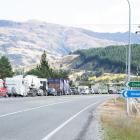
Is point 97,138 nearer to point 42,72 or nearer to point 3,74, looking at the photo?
point 3,74

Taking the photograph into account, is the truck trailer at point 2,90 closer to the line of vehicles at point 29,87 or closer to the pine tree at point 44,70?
the line of vehicles at point 29,87

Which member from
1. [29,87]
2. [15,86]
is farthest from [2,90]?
[29,87]

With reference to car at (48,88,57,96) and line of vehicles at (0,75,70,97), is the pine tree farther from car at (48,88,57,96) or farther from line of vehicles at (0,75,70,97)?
car at (48,88,57,96)

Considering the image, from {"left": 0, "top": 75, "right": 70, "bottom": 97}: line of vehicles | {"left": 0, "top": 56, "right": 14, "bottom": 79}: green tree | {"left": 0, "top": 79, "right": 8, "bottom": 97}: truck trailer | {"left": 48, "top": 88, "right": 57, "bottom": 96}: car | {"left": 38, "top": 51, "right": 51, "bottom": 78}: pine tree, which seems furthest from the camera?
{"left": 38, "top": 51, "right": 51, "bottom": 78}: pine tree

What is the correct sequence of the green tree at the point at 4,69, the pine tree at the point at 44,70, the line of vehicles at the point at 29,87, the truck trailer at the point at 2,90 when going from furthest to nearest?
the pine tree at the point at 44,70
the green tree at the point at 4,69
the line of vehicles at the point at 29,87
the truck trailer at the point at 2,90

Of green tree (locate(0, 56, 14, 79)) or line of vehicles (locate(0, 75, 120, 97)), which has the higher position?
green tree (locate(0, 56, 14, 79))

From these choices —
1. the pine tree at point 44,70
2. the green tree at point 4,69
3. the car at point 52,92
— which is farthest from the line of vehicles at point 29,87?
the pine tree at point 44,70

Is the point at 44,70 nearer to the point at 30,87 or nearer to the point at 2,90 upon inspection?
the point at 30,87

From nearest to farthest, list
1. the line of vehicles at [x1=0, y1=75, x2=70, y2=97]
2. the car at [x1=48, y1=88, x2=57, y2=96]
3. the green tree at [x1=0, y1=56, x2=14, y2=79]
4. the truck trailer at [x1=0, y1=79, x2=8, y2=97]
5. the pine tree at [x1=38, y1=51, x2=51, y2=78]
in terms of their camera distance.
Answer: the truck trailer at [x1=0, y1=79, x2=8, y2=97] → the line of vehicles at [x1=0, y1=75, x2=70, y2=97] → the car at [x1=48, y1=88, x2=57, y2=96] → the green tree at [x1=0, y1=56, x2=14, y2=79] → the pine tree at [x1=38, y1=51, x2=51, y2=78]

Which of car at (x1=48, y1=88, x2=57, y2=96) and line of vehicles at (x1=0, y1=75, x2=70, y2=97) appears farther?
car at (x1=48, y1=88, x2=57, y2=96)

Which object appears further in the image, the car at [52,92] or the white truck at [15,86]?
the car at [52,92]

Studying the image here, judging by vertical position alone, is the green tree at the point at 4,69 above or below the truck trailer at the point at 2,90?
above

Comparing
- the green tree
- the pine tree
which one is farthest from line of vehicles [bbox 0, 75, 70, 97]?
the pine tree

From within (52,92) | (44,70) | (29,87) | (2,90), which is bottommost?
(52,92)
